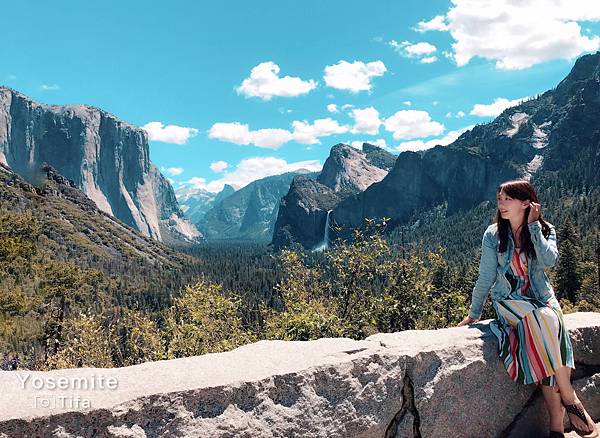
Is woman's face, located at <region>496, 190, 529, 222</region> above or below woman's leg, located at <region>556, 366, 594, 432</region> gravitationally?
above

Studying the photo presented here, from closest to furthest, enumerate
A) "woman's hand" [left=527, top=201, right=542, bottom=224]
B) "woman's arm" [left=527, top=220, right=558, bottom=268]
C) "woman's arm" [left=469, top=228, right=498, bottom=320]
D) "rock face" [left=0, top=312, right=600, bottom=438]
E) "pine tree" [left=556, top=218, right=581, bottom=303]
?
1. "rock face" [left=0, top=312, right=600, bottom=438]
2. "woman's arm" [left=527, top=220, right=558, bottom=268]
3. "woman's hand" [left=527, top=201, right=542, bottom=224]
4. "woman's arm" [left=469, top=228, right=498, bottom=320]
5. "pine tree" [left=556, top=218, right=581, bottom=303]

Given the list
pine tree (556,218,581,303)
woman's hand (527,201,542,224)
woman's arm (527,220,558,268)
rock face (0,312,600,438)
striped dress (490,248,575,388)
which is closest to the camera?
rock face (0,312,600,438)

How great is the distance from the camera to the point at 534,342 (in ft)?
16.1

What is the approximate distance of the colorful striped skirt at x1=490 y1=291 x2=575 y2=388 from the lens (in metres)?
4.89

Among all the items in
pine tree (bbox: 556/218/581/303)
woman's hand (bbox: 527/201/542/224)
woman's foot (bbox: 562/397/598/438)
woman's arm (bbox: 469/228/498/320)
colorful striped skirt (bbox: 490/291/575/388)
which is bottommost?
pine tree (bbox: 556/218/581/303)

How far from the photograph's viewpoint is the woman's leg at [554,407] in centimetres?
503

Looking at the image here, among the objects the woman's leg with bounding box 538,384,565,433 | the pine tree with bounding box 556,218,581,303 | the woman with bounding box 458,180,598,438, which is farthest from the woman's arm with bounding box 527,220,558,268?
the pine tree with bounding box 556,218,581,303

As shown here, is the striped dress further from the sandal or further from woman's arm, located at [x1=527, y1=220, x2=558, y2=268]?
the sandal

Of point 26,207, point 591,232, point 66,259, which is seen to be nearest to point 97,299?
point 66,259

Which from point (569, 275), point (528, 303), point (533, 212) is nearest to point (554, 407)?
point (528, 303)

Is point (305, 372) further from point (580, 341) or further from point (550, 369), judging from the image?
point (580, 341)

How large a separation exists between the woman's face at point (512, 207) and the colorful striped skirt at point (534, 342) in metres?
0.97

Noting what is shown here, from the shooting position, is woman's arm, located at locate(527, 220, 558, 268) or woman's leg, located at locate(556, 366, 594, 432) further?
woman's arm, located at locate(527, 220, 558, 268)

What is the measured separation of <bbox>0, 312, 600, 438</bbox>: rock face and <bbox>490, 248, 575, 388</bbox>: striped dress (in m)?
0.17
